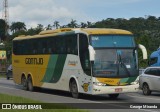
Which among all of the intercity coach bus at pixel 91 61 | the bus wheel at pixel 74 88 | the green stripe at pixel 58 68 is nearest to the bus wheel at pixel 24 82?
the intercity coach bus at pixel 91 61

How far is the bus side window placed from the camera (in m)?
20.9

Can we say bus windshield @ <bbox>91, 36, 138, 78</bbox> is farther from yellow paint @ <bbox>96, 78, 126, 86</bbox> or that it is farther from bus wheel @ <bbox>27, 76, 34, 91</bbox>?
bus wheel @ <bbox>27, 76, 34, 91</bbox>

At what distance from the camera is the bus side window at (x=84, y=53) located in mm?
Answer: 20922

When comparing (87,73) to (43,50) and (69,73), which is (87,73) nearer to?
(69,73)

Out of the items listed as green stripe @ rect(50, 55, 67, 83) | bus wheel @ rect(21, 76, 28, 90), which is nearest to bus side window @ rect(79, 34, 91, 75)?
green stripe @ rect(50, 55, 67, 83)

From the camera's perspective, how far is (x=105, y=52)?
20625 mm

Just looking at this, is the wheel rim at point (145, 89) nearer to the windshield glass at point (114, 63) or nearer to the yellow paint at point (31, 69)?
the windshield glass at point (114, 63)

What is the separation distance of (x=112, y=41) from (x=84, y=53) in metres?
1.43

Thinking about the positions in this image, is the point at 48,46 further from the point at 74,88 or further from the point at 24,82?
the point at 24,82

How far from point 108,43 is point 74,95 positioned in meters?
3.41

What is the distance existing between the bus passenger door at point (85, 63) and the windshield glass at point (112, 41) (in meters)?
0.48

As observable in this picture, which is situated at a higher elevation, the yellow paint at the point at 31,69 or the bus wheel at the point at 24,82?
the yellow paint at the point at 31,69

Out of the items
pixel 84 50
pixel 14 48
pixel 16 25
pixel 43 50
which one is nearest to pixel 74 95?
pixel 84 50

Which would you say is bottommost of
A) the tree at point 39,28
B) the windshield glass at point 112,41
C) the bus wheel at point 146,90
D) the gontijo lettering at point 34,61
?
the bus wheel at point 146,90
